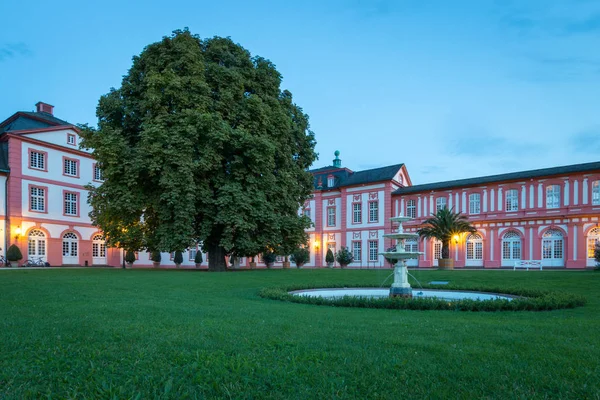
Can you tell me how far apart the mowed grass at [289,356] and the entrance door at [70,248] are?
29.7 meters

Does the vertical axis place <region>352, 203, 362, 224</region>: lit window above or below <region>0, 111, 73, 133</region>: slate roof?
below

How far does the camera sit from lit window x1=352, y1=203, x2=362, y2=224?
3972 cm

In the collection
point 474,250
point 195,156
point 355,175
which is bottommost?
point 474,250

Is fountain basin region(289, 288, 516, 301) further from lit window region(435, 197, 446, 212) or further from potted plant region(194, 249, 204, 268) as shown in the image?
potted plant region(194, 249, 204, 268)

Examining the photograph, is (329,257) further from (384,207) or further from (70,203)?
(70,203)

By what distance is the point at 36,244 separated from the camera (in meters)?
30.8

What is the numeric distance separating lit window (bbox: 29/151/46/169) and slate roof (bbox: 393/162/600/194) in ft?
94.2

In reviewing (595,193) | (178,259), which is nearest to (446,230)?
(595,193)

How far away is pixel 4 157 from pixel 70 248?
830 cm

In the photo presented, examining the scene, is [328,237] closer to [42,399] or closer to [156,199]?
[156,199]

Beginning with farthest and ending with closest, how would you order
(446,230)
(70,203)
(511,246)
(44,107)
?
(44,107) < (70,203) < (511,246) < (446,230)

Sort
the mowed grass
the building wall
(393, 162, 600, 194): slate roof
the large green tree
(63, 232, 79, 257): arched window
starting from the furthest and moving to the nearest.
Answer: (63, 232, 79, 257): arched window → (393, 162, 600, 194): slate roof → the building wall → the large green tree → the mowed grass

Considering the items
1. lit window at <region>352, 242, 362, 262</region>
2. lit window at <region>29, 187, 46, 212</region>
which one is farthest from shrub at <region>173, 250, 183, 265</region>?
lit window at <region>352, 242, 362, 262</region>

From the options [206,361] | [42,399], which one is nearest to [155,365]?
[206,361]
